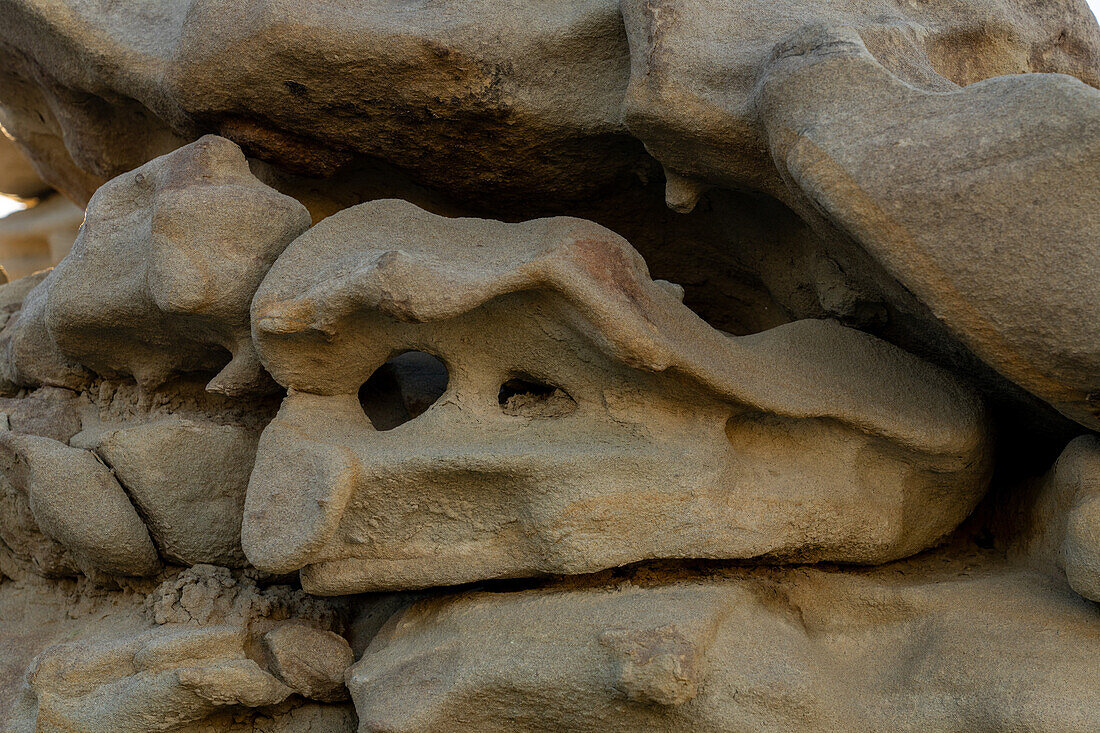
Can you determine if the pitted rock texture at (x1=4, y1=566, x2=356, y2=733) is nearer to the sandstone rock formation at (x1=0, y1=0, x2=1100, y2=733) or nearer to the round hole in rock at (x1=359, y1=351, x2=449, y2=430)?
the sandstone rock formation at (x1=0, y1=0, x2=1100, y2=733)

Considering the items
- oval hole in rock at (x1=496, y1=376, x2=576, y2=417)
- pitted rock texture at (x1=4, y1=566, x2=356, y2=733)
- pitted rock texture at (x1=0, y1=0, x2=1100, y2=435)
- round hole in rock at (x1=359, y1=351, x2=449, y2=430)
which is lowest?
pitted rock texture at (x1=4, y1=566, x2=356, y2=733)

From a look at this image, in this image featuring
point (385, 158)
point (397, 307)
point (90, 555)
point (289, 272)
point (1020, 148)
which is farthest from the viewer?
point (385, 158)

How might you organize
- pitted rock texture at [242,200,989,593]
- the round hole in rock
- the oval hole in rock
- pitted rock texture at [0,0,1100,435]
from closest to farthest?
pitted rock texture at [0,0,1100,435], pitted rock texture at [242,200,989,593], the oval hole in rock, the round hole in rock

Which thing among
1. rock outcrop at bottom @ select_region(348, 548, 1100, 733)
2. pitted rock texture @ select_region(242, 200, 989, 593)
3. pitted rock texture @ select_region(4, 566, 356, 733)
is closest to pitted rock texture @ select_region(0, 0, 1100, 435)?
pitted rock texture @ select_region(242, 200, 989, 593)

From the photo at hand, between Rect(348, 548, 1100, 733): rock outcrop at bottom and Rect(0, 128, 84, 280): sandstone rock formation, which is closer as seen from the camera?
Rect(348, 548, 1100, 733): rock outcrop at bottom

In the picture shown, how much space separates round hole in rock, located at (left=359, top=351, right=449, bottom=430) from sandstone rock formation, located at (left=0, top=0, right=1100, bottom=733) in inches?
0.5

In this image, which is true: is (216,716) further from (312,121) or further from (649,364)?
(312,121)

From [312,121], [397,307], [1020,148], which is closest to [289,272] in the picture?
[397,307]

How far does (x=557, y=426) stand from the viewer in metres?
1.17

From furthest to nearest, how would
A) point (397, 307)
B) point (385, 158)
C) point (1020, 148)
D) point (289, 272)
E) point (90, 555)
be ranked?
point (385, 158) < point (90, 555) < point (289, 272) < point (397, 307) < point (1020, 148)

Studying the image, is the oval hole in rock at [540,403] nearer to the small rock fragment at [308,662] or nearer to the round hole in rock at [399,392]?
the round hole in rock at [399,392]

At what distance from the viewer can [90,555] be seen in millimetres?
1344

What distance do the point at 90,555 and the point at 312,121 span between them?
665 millimetres

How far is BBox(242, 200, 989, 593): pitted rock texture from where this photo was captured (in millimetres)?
1100
